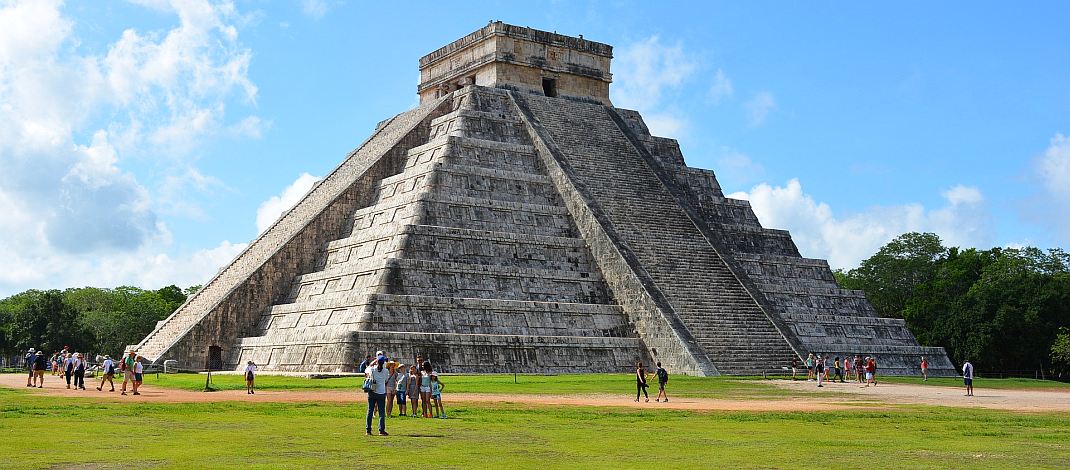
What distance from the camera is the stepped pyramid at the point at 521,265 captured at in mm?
33469

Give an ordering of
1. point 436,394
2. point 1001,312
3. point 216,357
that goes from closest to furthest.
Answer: point 436,394, point 216,357, point 1001,312

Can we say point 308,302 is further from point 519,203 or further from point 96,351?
point 96,351

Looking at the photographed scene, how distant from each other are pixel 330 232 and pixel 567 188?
774cm

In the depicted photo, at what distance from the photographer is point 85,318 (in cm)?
6825

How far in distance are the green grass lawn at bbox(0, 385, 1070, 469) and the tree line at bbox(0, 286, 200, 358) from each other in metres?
36.1

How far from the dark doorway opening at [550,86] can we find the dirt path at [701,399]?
21.2 meters

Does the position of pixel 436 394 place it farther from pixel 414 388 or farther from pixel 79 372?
pixel 79 372

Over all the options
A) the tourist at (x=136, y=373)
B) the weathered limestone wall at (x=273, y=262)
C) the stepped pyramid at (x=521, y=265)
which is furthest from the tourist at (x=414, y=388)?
the weathered limestone wall at (x=273, y=262)

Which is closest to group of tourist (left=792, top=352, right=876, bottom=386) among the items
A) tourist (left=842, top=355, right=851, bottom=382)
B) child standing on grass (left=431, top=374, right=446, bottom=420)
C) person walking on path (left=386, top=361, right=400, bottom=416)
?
tourist (left=842, top=355, right=851, bottom=382)

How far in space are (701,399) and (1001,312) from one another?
31.5m

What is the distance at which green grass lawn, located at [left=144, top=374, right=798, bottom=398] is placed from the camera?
26.6 meters

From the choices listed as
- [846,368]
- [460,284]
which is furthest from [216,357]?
[846,368]

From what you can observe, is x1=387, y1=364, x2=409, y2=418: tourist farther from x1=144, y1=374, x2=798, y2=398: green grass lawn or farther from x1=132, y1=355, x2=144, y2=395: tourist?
x1=132, y1=355, x2=144, y2=395: tourist

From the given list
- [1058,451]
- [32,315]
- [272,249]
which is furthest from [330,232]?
[1058,451]
